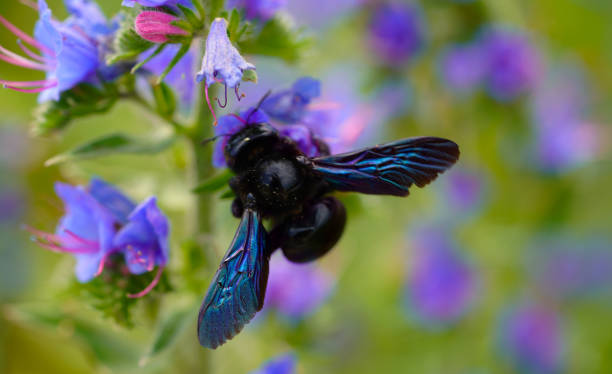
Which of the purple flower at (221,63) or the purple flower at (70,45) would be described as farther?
the purple flower at (70,45)

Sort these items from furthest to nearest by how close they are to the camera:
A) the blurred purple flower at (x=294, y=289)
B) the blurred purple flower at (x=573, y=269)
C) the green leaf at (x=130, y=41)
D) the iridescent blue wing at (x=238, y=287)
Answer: the blurred purple flower at (x=573, y=269) < the blurred purple flower at (x=294, y=289) < the green leaf at (x=130, y=41) < the iridescent blue wing at (x=238, y=287)

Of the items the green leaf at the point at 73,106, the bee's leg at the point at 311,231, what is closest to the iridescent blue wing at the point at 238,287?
the bee's leg at the point at 311,231

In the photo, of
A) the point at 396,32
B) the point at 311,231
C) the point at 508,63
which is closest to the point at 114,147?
the point at 311,231

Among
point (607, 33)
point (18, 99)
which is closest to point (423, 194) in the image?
point (607, 33)

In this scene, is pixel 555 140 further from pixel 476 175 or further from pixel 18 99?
pixel 18 99

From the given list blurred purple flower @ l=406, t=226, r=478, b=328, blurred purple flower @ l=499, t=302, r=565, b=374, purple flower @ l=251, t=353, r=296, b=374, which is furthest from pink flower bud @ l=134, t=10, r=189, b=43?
blurred purple flower @ l=499, t=302, r=565, b=374

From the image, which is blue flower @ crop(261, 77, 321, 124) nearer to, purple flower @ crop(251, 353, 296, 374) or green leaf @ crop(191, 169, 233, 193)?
green leaf @ crop(191, 169, 233, 193)

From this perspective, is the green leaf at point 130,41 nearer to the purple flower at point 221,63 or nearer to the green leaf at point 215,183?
the purple flower at point 221,63

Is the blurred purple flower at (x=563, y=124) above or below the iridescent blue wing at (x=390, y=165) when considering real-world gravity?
above
